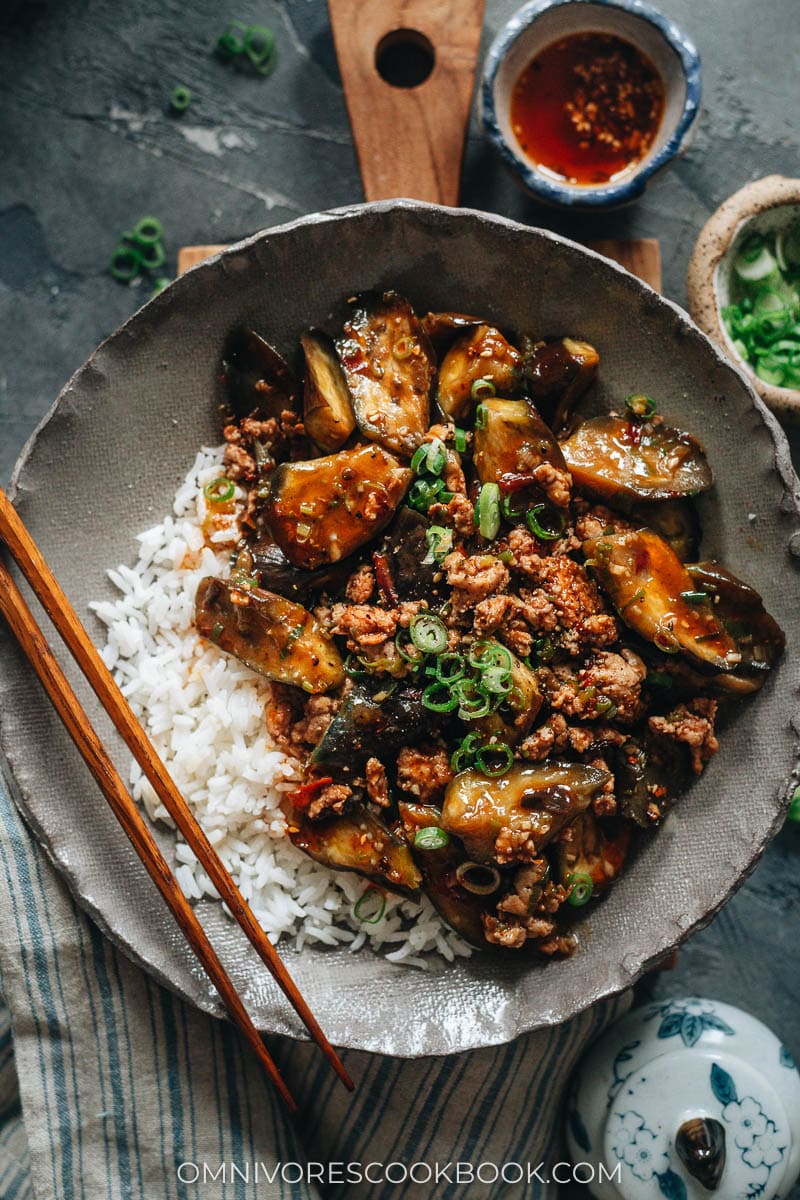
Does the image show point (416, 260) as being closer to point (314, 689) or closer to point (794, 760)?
point (314, 689)

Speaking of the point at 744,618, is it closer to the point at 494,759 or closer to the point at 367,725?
the point at 494,759

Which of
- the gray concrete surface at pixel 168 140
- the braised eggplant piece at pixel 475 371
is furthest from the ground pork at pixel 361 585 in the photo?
the gray concrete surface at pixel 168 140

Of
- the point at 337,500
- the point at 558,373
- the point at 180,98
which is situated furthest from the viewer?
the point at 180,98

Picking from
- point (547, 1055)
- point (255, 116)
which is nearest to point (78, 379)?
point (255, 116)

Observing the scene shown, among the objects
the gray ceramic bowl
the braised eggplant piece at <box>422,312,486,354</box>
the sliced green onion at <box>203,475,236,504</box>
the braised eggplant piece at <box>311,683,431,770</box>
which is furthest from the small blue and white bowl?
the braised eggplant piece at <box>311,683,431,770</box>

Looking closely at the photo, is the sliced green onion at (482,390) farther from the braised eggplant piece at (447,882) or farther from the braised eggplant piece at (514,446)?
the braised eggplant piece at (447,882)

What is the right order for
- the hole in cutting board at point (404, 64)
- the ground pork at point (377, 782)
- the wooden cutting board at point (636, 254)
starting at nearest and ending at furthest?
the ground pork at point (377, 782)
the wooden cutting board at point (636, 254)
the hole in cutting board at point (404, 64)

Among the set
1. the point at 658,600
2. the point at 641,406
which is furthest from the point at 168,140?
the point at 658,600
